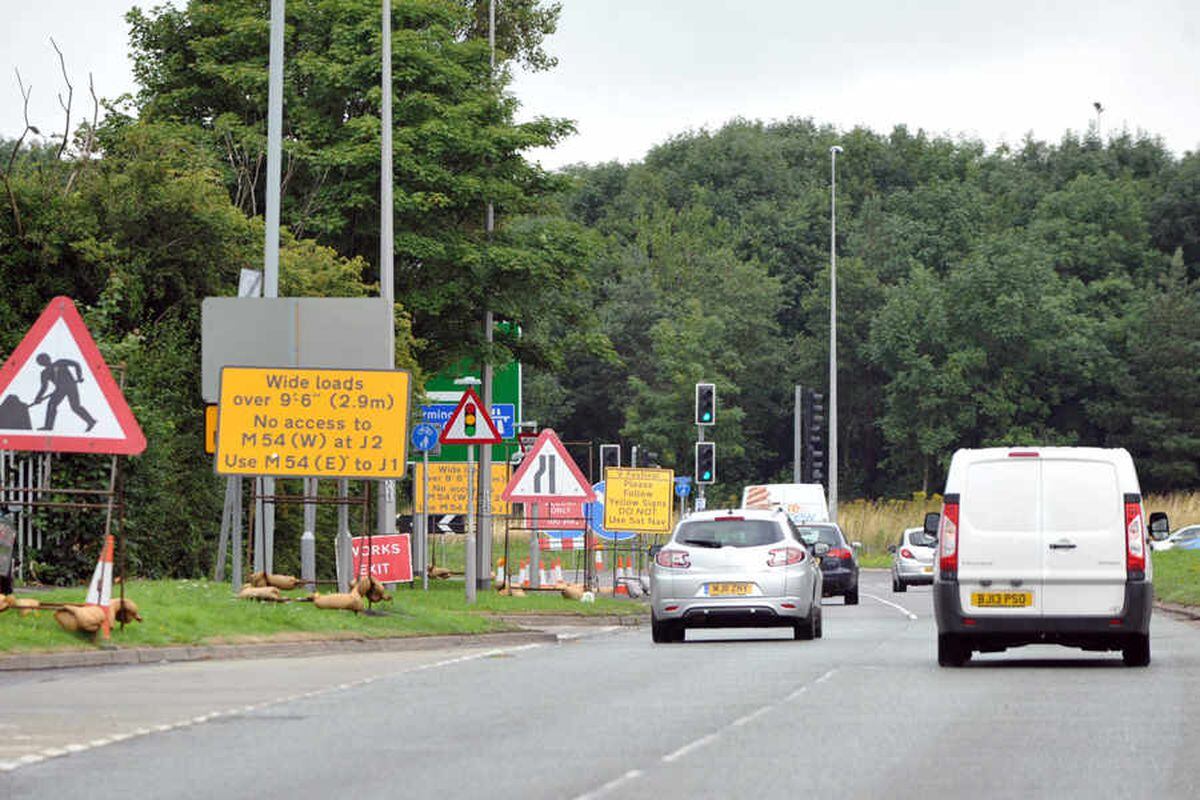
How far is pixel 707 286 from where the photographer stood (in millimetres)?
118062

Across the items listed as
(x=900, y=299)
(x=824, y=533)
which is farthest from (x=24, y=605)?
(x=900, y=299)

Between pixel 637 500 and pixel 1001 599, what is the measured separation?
2293 centimetres

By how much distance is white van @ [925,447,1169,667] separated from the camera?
21891 mm

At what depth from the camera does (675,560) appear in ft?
91.5

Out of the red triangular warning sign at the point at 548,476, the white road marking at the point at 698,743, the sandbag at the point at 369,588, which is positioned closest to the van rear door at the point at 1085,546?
the white road marking at the point at 698,743

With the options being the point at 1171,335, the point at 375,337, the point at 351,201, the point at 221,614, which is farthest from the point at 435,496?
the point at 1171,335

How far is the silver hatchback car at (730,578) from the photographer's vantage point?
27656mm

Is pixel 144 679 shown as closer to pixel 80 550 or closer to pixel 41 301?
pixel 80 550

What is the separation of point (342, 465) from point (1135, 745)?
14333 mm

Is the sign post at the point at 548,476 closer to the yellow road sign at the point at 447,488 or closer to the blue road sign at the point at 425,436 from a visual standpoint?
the blue road sign at the point at 425,436

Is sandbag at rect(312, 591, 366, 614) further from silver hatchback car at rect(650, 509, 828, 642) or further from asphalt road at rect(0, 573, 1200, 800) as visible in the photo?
silver hatchback car at rect(650, 509, 828, 642)

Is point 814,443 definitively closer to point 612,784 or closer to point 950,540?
point 950,540

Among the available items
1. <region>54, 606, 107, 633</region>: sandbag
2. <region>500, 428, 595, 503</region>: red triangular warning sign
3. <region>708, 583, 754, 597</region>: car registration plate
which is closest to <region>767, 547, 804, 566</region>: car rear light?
<region>708, 583, 754, 597</region>: car registration plate

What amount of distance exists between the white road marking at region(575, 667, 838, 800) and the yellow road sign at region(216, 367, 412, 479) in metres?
8.20
